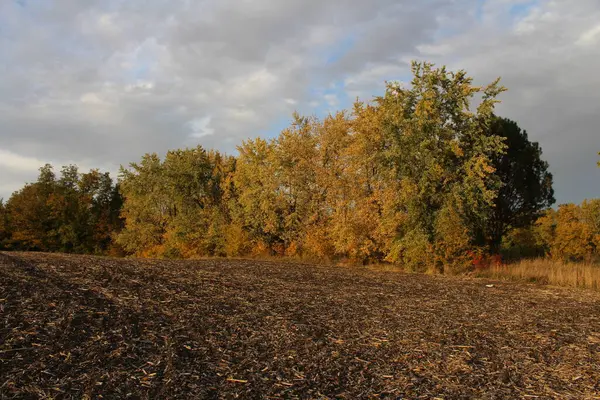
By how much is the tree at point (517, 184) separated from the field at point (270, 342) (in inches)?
559

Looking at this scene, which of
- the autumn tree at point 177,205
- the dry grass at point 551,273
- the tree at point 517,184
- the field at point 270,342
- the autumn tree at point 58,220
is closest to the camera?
the field at point 270,342

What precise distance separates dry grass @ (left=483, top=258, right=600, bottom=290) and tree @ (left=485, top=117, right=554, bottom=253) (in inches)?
236

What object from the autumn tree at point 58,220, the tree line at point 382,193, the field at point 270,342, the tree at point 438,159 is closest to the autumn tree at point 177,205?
the tree line at point 382,193

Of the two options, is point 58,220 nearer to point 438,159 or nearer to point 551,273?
point 438,159

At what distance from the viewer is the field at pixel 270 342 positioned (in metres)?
5.35

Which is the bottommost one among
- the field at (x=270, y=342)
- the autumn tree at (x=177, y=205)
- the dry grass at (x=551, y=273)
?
the field at (x=270, y=342)

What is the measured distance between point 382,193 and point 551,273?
754cm

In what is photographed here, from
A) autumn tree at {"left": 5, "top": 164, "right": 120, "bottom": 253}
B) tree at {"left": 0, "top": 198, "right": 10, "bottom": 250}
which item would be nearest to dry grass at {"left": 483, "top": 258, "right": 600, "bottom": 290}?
autumn tree at {"left": 5, "top": 164, "right": 120, "bottom": 253}

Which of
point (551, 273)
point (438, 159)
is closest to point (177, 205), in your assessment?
point (438, 159)

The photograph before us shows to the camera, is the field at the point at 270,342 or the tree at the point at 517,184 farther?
the tree at the point at 517,184

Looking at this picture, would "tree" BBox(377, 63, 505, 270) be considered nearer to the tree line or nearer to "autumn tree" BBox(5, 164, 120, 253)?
the tree line

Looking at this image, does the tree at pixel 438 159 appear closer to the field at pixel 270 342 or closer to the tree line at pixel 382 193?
the tree line at pixel 382 193

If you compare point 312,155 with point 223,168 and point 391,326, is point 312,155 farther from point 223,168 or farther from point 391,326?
point 391,326

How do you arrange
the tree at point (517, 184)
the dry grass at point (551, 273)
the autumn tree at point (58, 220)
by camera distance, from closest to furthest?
the dry grass at point (551, 273) → the tree at point (517, 184) → the autumn tree at point (58, 220)
